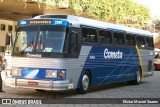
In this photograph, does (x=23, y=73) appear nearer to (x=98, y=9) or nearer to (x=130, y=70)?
(x=130, y=70)

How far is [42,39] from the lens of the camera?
14445 millimetres

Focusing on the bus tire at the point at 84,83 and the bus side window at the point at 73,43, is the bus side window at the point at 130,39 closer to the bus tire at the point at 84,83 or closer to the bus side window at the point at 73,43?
the bus tire at the point at 84,83

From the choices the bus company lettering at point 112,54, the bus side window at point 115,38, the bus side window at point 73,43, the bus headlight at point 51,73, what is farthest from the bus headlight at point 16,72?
the bus side window at point 115,38

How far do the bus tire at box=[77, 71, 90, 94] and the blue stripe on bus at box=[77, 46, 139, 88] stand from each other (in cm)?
25

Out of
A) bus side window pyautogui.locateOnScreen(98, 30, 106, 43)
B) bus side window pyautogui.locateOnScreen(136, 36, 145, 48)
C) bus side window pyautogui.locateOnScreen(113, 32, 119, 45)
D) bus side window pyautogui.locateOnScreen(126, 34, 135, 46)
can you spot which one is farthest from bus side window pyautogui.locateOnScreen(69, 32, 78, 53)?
bus side window pyautogui.locateOnScreen(136, 36, 145, 48)

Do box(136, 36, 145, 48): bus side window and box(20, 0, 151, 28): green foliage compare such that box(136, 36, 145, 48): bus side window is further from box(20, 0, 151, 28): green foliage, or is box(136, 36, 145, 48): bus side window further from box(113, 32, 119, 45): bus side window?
box(20, 0, 151, 28): green foliage

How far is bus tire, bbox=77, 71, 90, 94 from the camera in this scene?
15602mm

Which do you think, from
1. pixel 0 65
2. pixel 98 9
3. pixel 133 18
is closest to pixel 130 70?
pixel 0 65

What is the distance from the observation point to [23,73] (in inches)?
568

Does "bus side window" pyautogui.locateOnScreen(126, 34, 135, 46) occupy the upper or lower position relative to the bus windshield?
lower

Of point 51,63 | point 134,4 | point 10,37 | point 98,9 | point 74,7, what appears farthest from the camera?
point 134,4

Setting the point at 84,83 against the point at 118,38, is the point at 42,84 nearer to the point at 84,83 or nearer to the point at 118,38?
the point at 84,83

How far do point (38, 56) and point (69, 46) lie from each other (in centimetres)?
114

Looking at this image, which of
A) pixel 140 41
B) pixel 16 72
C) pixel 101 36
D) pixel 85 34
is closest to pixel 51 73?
pixel 16 72
